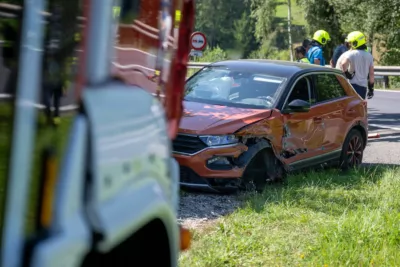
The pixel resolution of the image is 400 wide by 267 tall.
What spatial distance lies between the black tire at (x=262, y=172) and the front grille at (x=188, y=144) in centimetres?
59

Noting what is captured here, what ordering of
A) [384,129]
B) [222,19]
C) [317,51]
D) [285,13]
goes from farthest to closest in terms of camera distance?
[285,13], [222,19], [384,129], [317,51]

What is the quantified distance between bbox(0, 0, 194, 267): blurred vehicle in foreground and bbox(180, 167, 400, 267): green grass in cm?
304

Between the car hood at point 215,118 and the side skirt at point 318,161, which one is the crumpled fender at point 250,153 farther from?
the side skirt at point 318,161

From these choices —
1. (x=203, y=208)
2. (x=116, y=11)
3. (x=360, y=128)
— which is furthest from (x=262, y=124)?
(x=116, y=11)

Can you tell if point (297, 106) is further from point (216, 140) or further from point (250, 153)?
point (216, 140)

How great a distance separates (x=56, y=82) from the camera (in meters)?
2.36

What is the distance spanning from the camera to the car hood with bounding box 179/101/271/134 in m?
9.31

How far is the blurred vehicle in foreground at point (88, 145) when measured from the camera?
2.17 m

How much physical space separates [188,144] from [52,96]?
22.8 feet

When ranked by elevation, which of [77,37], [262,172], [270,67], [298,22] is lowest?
[262,172]

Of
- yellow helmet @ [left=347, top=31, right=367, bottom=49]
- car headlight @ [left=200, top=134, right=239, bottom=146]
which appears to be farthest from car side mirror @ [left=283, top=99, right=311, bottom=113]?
yellow helmet @ [left=347, top=31, right=367, bottom=49]

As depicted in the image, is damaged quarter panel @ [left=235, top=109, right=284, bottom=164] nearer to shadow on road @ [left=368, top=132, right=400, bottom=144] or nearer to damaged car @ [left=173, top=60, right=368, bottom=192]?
damaged car @ [left=173, top=60, right=368, bottom=192]

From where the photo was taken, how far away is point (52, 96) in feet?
7.67

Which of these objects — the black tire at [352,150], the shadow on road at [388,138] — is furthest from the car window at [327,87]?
the shadow on road at [388,138]
